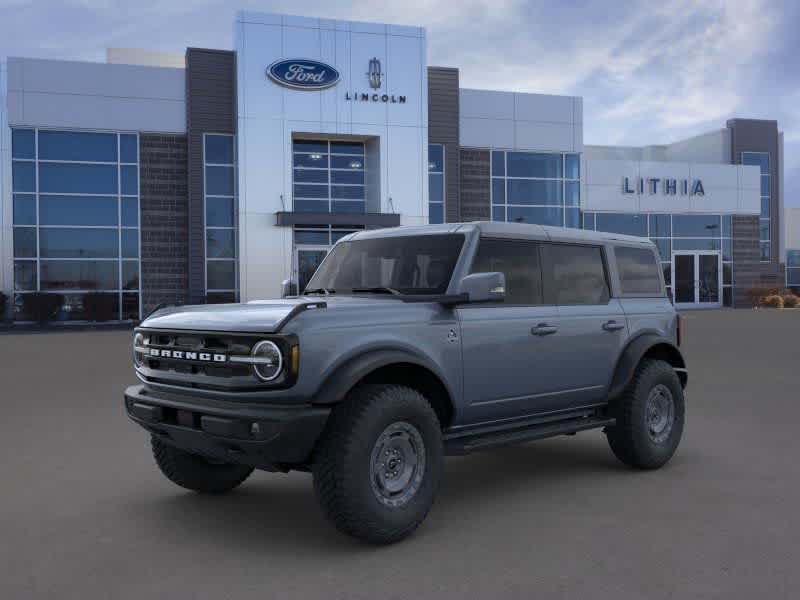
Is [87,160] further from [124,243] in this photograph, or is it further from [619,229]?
[619,229]

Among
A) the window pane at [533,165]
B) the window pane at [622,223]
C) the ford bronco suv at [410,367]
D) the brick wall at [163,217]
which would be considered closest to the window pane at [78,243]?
the brick wall at [163,217]

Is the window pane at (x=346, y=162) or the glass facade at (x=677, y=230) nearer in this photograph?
the window pane at (x=346, y=162)

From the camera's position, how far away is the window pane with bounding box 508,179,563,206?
113ft

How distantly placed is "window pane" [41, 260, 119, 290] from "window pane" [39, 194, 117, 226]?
147cm

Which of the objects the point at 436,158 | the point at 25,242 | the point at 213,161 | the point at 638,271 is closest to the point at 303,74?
the point at 213,161

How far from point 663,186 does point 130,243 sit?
25039 millimetres

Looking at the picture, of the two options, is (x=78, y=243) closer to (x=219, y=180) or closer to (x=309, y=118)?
(x=219, y=180)

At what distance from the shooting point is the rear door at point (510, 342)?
532cm

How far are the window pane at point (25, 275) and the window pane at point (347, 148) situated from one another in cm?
1175

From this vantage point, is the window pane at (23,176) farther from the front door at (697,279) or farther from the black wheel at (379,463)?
the front door at (697,279)

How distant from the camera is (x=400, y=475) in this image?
15.7 ft

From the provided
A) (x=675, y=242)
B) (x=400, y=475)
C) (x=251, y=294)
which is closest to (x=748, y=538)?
(x=400, y=475)

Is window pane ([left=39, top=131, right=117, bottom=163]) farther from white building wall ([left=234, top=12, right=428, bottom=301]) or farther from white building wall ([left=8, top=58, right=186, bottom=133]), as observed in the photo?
white building wall ([left=234, top=12, right=428, bottom=301])

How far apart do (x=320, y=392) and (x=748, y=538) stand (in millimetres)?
2637
